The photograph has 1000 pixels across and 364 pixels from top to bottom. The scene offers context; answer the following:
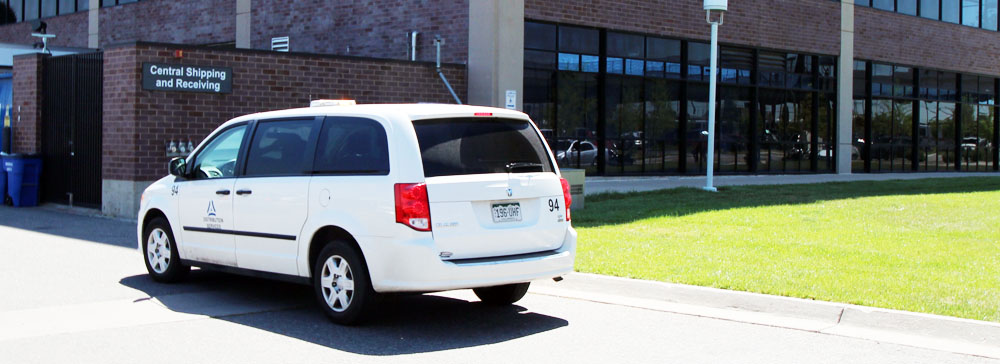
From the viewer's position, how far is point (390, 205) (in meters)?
6.89

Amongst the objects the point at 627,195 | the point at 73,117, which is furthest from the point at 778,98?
the point at 73,117

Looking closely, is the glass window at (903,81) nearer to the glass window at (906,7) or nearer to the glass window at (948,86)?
the glass window at (906,7)

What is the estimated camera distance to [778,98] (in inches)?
1040

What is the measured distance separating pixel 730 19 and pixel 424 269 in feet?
63.4

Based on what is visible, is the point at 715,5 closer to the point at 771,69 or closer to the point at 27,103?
the point at 771,69

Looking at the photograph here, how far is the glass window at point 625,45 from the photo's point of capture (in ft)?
72.7

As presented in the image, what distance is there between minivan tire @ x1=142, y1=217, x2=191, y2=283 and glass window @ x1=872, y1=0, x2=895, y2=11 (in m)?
24.7

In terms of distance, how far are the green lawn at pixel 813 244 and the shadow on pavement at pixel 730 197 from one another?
3cm

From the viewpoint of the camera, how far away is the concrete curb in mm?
6727

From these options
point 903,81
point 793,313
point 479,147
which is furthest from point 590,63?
point 479,147

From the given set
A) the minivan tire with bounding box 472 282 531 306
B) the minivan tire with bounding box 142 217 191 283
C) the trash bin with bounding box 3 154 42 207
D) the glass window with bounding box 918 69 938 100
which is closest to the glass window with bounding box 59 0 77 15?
the trash bin with bounding box 3 154 42 207

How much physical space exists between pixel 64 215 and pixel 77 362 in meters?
11.9

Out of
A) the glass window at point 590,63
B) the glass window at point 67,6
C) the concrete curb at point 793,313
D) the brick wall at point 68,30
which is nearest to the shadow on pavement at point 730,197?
the glass window at point 590,63

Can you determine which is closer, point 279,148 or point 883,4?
point 279,148
